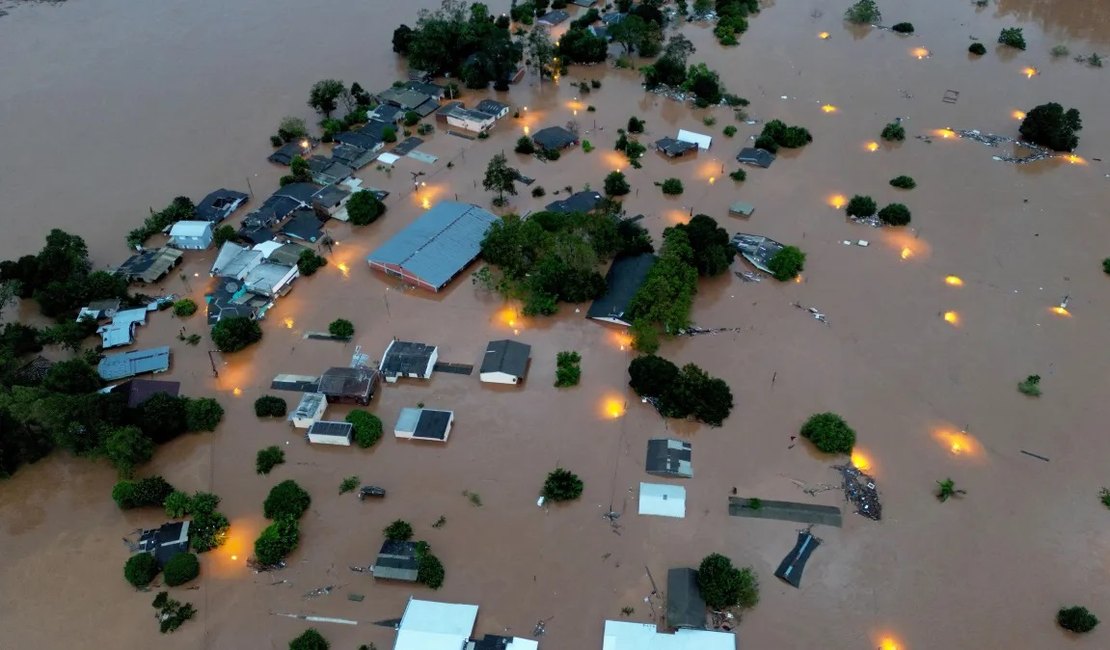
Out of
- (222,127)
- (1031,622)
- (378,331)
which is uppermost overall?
(222,127)

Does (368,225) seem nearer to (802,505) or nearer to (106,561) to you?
(106,561)

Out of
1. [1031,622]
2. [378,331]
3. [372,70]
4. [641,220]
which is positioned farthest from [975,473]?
[372,70]

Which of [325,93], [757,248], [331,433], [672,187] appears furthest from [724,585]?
[325,93]

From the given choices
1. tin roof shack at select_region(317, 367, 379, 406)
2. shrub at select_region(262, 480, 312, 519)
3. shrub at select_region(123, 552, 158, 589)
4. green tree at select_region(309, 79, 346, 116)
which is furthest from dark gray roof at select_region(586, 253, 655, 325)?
green tree at select_region(309, 79, 346, 116)

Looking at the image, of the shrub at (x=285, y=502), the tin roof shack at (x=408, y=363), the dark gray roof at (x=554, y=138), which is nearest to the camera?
the shrub at (x=285, y=502)

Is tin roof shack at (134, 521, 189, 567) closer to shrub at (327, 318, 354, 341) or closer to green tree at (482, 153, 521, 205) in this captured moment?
shrub at (327, 318, 354, 341)

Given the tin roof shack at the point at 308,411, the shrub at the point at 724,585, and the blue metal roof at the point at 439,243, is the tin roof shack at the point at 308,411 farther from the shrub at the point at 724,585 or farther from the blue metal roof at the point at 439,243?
the shrub at the point at 724,585

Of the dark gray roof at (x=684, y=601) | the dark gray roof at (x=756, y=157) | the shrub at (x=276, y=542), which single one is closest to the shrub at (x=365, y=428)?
the shrub at (x=276, y=542)
